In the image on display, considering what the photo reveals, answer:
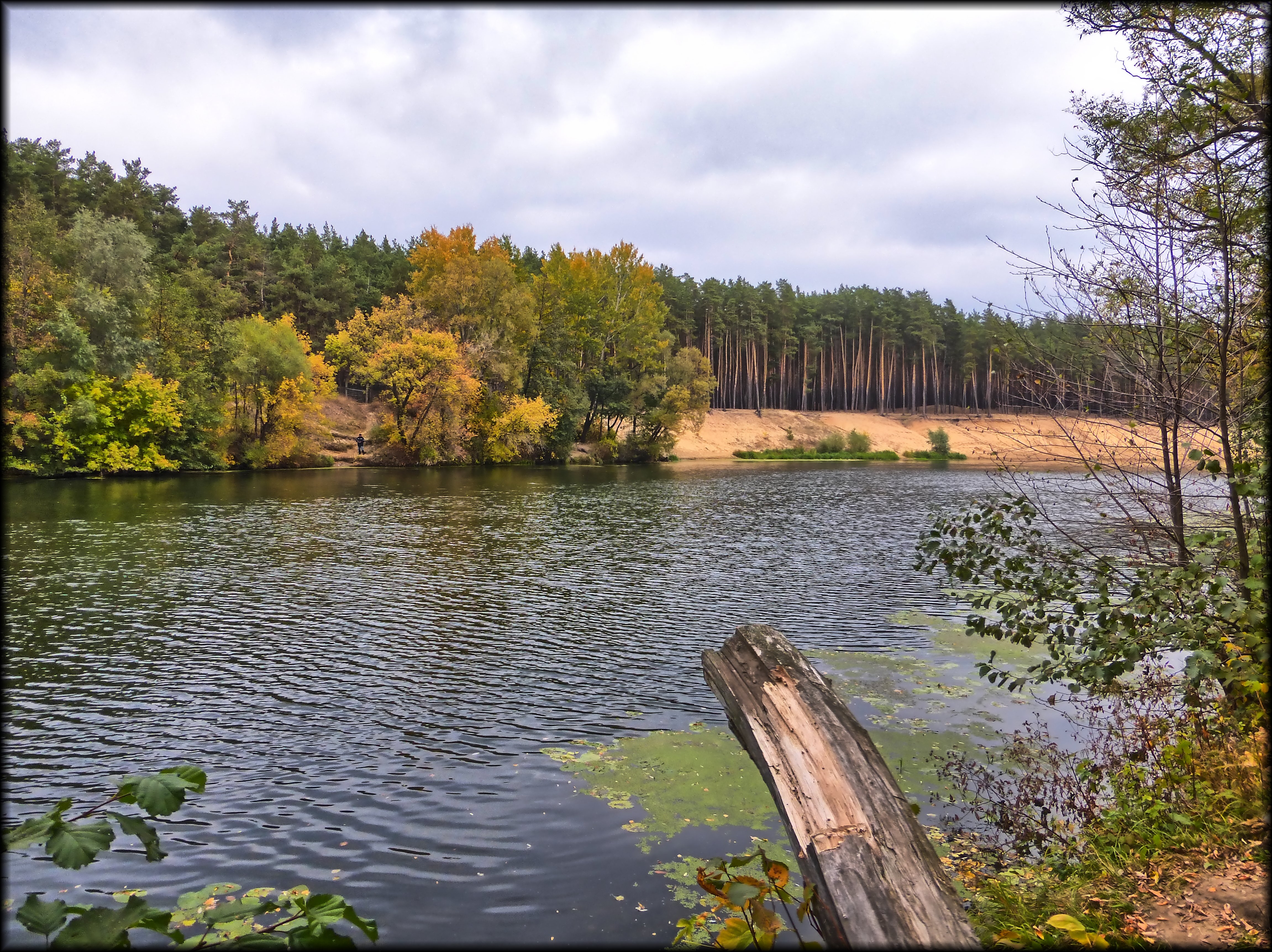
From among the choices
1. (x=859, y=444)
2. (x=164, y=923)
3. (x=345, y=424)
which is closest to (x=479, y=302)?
(x=345, y=424)

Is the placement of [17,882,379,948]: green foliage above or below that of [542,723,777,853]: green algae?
above

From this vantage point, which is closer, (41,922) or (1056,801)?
(41,922)

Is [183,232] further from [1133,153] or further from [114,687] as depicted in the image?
[1133,153]

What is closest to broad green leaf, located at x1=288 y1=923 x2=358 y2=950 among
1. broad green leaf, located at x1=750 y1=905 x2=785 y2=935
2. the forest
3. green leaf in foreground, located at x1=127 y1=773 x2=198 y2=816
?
green leaf in foreground, located at x1=127 y1=773 x2=198 y2=816

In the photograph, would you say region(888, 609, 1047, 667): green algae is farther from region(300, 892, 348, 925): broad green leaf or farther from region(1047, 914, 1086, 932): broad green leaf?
region(300, 892, 348, 925): broad green leaf

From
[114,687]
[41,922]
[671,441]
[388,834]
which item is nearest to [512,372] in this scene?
[671,441]

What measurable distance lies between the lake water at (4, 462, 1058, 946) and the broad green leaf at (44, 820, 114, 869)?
666 mm

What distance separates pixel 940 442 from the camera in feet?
280

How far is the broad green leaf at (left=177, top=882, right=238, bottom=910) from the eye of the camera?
19.8ft

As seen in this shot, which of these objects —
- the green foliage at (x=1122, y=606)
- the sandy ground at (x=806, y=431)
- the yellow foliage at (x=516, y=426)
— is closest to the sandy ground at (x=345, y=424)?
the yellow foliage at (x=516, y=426)

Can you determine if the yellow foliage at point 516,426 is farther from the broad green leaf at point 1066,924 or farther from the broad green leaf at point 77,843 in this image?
the broad green leaf at point 77,843

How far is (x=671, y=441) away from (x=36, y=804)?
6678 centimetres

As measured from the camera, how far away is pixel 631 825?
7656 mm

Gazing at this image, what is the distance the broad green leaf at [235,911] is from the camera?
3.43 meters
